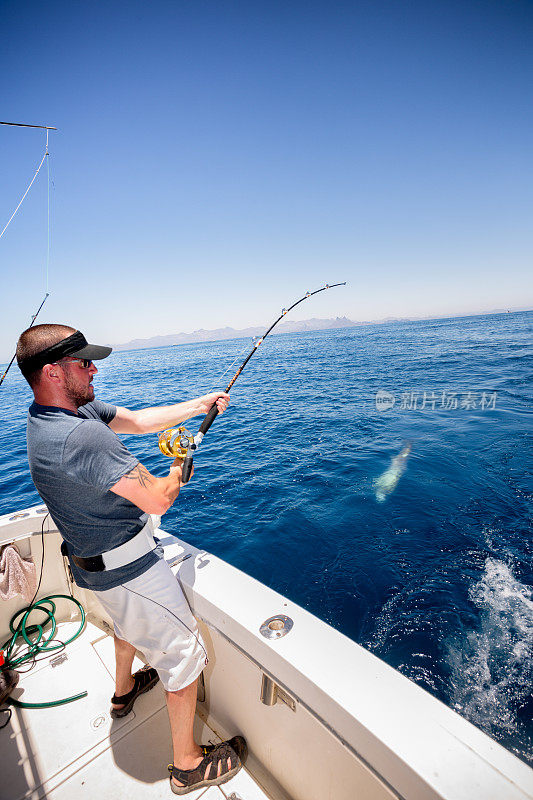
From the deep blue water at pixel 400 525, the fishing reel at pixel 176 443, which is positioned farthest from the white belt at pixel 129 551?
the deep blue water at pixel 400 525

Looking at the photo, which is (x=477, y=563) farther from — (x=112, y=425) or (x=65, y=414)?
(x=65, y=414)

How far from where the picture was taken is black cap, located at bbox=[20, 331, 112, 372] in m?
1.53

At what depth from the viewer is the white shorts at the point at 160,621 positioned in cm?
176

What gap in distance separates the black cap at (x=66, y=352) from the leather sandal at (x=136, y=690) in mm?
2345

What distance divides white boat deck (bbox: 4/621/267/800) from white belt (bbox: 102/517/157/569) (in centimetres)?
142

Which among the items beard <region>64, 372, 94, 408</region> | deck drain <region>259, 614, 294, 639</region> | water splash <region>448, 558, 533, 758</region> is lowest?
water splash <region>448, 558, 533, 758</region>

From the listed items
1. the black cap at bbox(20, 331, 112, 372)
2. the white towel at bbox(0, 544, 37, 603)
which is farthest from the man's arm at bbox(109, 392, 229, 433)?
the white towel at bbox(0, 544, 37, 603)

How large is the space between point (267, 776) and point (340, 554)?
2955mm

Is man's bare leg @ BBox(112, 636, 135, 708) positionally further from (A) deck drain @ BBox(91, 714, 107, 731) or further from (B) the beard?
(B) the beard

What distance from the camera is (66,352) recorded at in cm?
160

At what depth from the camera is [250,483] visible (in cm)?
698

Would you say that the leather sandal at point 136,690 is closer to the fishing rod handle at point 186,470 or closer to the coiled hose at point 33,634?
the coiled hose at point 33,634

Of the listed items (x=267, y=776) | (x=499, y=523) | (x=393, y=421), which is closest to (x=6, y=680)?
(x=267, y=776)

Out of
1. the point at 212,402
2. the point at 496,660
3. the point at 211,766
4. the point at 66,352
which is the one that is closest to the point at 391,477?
the point at 496,660
